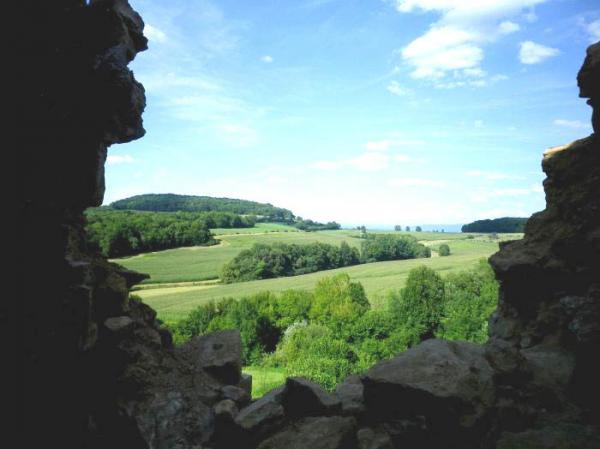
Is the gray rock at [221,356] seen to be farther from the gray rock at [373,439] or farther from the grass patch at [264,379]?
the grass patch at [264,379]

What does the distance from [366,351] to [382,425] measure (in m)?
46.0

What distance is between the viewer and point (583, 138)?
366 inches

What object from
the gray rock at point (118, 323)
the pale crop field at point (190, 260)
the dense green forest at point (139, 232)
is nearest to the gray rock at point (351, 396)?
the gray rock at point (118, 323)

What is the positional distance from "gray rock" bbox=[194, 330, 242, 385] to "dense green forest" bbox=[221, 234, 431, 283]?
8748cm

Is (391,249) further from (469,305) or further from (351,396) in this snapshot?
(351,396)

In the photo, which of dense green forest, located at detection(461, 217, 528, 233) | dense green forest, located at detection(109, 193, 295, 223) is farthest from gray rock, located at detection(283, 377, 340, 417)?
dense green forest, located at detection(109, 193, 295, 223)

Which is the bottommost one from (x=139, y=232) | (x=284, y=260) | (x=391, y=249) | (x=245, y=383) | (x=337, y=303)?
(x=337, y=303)

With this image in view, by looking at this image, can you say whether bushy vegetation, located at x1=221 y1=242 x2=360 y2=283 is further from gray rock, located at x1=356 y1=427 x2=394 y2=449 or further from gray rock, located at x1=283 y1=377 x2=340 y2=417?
gray rock, located at x1=356 y1=427 x2=394 y2=449

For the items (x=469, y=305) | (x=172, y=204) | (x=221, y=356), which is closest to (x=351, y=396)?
(x=221, y=356)

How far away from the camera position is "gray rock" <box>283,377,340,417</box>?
6.95m

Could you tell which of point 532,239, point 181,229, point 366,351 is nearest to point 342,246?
point 181,229

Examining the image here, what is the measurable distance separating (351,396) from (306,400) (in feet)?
3.21

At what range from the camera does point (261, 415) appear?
265 inches

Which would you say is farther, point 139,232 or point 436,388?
point 139,232
